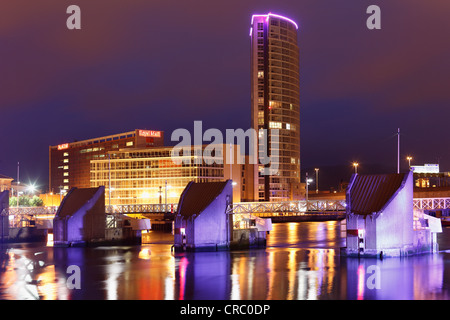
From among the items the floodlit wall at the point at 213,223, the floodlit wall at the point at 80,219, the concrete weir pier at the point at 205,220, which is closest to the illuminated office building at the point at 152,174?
the floodlit wall at the point at 80,219

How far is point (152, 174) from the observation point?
16212cm

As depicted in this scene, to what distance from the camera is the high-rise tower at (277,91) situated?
18625 cm

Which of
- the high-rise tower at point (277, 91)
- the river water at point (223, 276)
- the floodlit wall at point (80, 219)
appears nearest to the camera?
the river water at point (223, 276)

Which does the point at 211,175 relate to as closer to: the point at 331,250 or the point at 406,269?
the point at 331,250

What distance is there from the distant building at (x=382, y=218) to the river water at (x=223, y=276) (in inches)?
54.0

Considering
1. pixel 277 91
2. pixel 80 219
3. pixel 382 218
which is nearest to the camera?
pixel 382 218

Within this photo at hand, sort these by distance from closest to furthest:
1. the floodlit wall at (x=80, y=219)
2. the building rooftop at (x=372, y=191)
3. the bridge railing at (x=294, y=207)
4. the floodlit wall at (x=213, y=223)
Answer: the building rooftop at (x=372, y=191) → the floodlit wall at (x=213, y=223) → the bridge railing at (x=294, y=207) → the floodlit wall at (x=80, y=219)

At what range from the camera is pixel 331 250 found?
71.2 m

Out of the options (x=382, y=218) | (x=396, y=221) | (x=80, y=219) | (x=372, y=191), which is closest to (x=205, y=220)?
(x=372, y=191)

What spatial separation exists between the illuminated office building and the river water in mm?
88037

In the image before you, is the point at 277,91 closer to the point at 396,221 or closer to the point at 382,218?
the point at 396,221

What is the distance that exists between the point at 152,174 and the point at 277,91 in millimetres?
51488

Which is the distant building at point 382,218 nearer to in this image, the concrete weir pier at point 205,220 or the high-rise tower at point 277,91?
the concrete weir pier at point 205,220

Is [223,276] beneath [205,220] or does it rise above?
beneath
